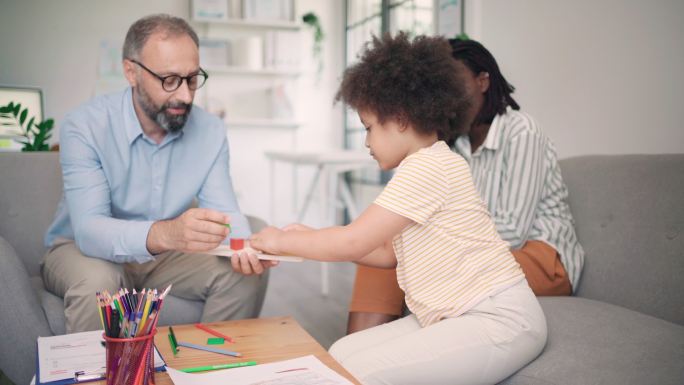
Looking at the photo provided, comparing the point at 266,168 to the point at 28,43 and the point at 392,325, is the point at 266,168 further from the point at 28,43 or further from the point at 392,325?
the point at 392,325

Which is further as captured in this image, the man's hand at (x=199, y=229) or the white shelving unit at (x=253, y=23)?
the white shelving unit at (x=253, y=23)

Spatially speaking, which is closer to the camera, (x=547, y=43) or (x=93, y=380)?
(x=93, y=380)

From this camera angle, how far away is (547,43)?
2.50m

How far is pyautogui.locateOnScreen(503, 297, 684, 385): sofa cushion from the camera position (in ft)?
3.57

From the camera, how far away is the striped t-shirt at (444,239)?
120 centimetres

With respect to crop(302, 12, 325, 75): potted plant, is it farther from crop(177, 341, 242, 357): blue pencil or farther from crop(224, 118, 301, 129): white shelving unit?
crop(177, 341, 242, 357): blue pencil

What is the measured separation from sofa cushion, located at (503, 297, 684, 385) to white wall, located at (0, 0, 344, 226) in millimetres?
3885

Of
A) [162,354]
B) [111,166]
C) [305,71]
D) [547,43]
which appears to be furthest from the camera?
[305,71]

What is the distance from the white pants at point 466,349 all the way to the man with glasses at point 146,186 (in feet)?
1.72

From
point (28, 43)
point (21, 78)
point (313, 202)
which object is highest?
point (28, 43)

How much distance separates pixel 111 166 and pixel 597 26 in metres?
1.89

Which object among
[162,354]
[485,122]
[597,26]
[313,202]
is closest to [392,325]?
[162,354]

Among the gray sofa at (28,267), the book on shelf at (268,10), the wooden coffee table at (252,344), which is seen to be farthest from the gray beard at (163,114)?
the book on shelf at (268,10)

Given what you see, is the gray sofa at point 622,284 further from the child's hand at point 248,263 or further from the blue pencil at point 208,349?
the child's hand at point 248,263
